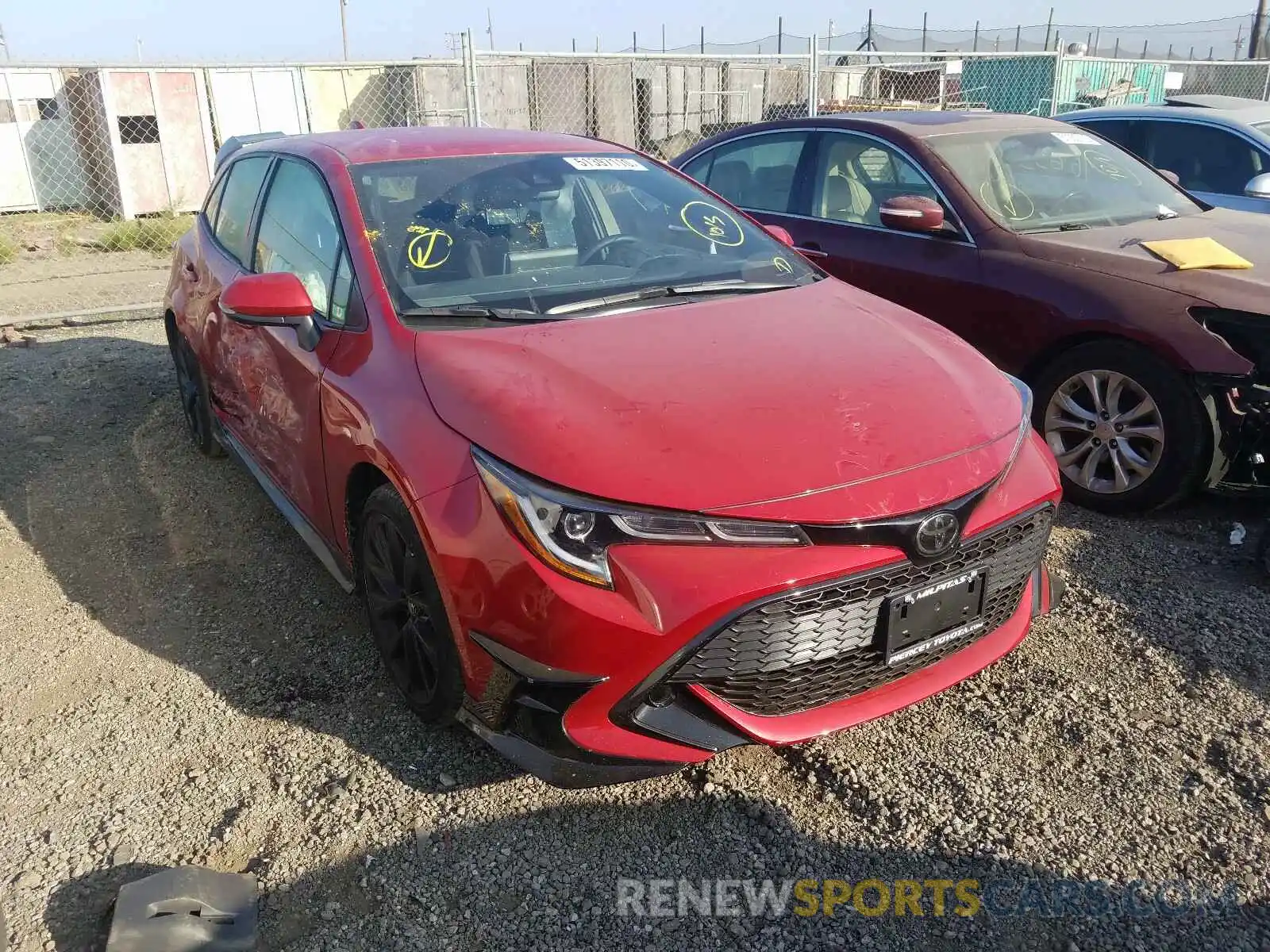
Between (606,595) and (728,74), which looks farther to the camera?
(728,74)

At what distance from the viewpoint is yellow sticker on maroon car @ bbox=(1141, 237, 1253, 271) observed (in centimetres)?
393

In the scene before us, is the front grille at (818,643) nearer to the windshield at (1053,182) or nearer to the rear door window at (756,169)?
the windshield at (1053,182)

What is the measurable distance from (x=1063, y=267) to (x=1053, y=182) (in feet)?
2.95

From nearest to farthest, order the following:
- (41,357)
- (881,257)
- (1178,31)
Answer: (881,257) < (41,357) < (1178,31)

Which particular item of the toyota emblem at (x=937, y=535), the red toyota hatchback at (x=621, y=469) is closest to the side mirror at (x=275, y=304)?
the red toyota hatchback at (x=621, y=469)

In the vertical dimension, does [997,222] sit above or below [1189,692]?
above

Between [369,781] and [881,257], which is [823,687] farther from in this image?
[881,257]

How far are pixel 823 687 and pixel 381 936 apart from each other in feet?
3.76

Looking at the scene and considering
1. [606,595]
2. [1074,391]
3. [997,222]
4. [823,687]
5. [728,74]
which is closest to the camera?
[606,595]

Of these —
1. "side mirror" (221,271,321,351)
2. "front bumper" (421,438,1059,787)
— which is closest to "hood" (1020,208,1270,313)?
"front bumper" (421,438,1059,787)

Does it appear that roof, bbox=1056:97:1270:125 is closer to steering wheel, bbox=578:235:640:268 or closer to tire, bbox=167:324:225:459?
steering wheel, bbox=578:235:640:268

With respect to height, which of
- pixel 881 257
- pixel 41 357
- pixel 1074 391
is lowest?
pixel 41 357

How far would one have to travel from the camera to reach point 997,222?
4.52 meters

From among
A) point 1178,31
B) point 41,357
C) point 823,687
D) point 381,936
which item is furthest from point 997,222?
point 1178,31
